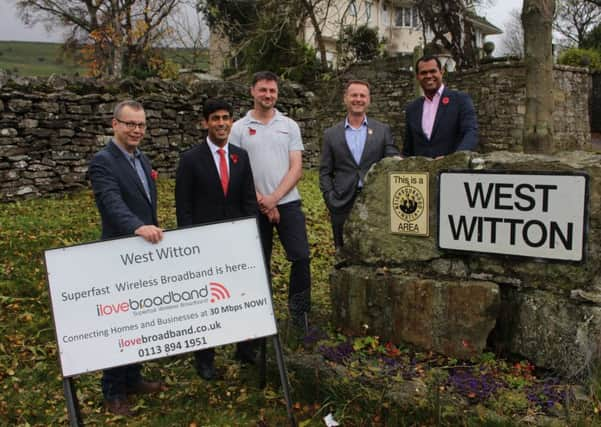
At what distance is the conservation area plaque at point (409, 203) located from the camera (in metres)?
3.77

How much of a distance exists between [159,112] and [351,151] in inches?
267

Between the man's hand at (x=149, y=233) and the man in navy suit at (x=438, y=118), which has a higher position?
the man in navy suit at (x=438, y=118)

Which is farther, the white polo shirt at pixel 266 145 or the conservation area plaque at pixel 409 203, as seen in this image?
the white polo shirt at pixel 266 145

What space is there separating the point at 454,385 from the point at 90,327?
6.92 ft

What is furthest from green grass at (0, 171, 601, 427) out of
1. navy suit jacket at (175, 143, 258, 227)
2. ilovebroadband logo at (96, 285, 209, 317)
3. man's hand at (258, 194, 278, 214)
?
navy suit jacket at (175, 143, 258, 227)

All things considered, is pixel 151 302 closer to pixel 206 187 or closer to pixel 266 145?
pixel 206 187

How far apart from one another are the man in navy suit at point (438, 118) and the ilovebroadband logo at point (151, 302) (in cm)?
204

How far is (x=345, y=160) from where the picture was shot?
13.6ft

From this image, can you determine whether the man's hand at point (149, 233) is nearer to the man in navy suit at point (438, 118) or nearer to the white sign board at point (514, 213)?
the white sign board at point (514, 213)

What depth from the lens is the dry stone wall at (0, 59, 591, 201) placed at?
27.2ft

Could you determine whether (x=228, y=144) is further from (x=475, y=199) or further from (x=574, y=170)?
(x=574, y=170)

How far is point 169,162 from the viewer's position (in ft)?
34.0

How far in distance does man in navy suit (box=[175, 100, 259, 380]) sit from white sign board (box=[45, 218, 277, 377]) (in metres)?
0.55

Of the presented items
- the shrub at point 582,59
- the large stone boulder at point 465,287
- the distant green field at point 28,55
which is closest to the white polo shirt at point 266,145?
the large stone boulder at point 465,287
